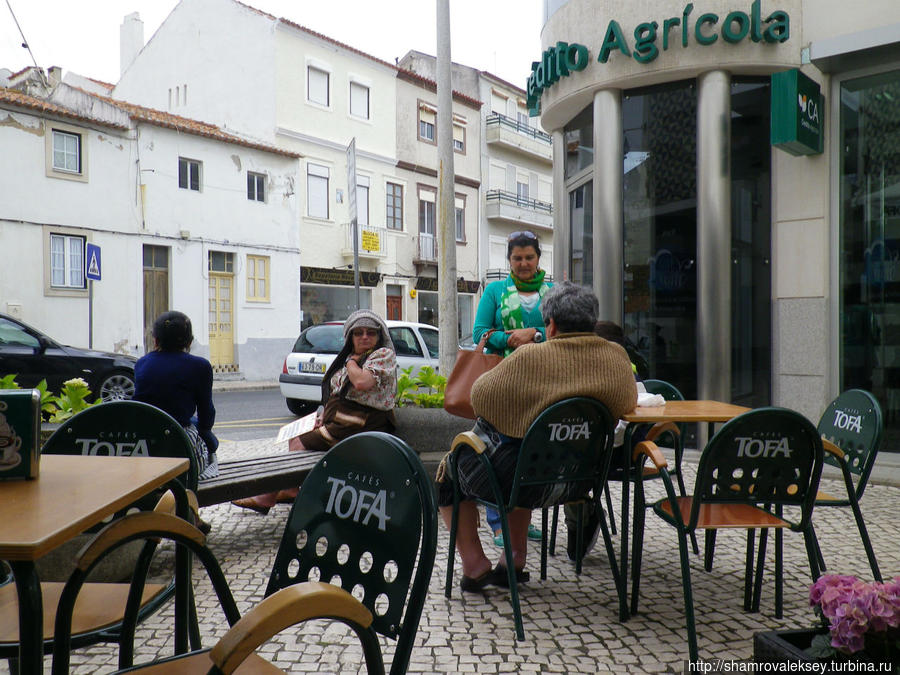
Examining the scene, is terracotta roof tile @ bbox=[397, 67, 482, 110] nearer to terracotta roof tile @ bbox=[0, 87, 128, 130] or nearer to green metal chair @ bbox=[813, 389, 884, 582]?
terracotta roof tile @ bbox=[0, 87, 128, 130]

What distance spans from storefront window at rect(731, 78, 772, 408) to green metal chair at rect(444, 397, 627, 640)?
14.5 ft

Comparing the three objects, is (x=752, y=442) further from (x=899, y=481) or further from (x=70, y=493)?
(x=899, y=481)

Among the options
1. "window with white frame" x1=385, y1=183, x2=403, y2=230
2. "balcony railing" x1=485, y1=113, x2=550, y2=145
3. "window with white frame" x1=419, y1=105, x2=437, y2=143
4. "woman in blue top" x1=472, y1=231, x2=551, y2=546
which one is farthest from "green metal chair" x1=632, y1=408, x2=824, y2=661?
"balcony railing" x1=485, y1=113, x2=550, y2=145

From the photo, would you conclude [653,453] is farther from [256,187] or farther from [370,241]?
[370,241]

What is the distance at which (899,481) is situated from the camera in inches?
244

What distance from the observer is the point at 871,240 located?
6660 mm

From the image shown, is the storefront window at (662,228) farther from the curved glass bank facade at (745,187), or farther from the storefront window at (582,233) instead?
the storefront window at (582,233)

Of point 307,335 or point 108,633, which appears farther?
Answer: point 307,335

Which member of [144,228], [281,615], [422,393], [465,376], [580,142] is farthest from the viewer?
[144,228]

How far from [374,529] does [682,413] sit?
2321 millimetres

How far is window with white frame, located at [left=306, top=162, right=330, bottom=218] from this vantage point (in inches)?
935

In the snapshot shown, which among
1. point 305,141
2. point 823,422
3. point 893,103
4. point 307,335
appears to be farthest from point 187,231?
point 823,422

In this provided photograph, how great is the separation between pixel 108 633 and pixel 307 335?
9.46 m

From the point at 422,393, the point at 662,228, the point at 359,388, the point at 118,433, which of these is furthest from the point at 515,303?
the point at 662,228
